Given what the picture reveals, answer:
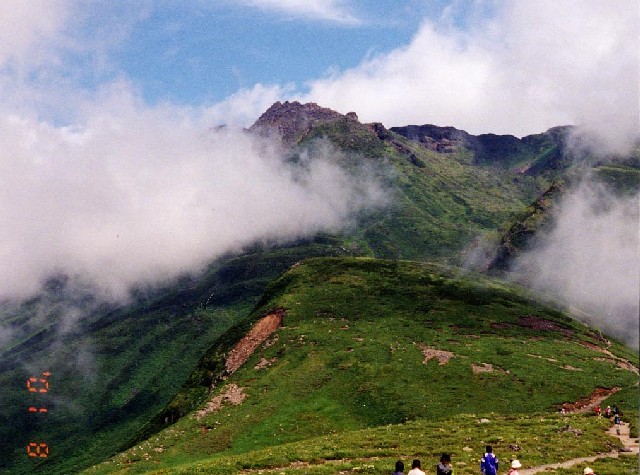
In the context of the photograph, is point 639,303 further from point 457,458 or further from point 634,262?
point 634,262

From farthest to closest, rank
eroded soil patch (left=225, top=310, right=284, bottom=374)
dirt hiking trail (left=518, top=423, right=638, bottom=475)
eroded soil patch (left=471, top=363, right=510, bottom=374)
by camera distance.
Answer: eroded soil patch (left=225, top=310, right=284, bottom=374)
eroded soil patch (left=471, top=363, right=510, bottom=374)
dirt hiking trail (left=518, top=423, right=638, bottom=475)

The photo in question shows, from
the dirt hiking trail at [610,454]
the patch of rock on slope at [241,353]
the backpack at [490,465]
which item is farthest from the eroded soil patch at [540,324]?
the backpack at [490,465]

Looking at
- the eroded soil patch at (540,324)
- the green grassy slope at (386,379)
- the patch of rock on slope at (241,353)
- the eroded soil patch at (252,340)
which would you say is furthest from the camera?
the eroded soil patch at (540,324)

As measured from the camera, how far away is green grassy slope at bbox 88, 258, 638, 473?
186ft

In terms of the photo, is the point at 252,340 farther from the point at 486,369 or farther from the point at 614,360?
the point at 614,360

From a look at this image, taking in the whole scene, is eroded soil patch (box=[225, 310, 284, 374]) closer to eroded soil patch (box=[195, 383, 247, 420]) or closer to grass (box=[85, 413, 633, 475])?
eroded soil patch (box=[195, 383, 247, 420])

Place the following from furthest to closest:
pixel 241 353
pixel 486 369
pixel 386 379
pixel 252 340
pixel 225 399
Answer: pixel 252 340 < pixel 241 353 < pixel 225 399 < pixel 486 369 < pixel 386 379

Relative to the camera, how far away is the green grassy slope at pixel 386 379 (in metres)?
56.6

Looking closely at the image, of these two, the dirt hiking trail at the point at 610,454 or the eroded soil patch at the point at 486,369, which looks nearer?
the dirt hiking trail at the point at 610,454

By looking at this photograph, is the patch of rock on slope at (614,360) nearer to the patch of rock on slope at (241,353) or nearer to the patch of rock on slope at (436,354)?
the patch of rock on slope at (436,354)

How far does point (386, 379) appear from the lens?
88.7 meters

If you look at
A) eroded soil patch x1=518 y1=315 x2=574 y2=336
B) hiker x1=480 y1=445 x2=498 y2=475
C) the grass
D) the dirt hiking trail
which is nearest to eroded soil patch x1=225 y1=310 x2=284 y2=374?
the grass

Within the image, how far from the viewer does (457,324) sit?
113312 millimetres

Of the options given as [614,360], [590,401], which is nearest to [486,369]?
[590,401]
